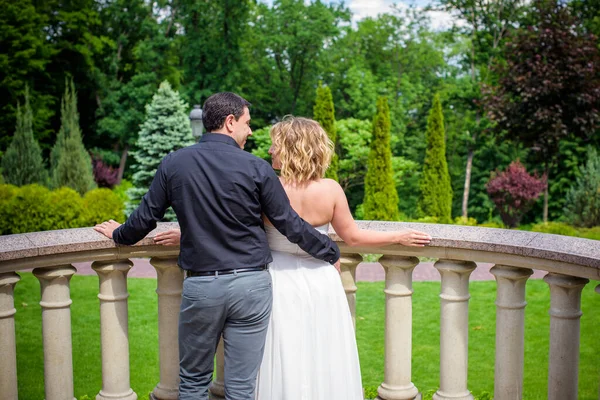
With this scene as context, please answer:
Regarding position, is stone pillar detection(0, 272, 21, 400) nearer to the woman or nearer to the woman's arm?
the woman

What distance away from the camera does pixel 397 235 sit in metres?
2.95

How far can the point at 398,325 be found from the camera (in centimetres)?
314

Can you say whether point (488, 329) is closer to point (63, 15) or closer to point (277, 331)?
point (277, 331)

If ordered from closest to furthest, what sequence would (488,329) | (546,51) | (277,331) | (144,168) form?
(277,331) → (488,329) → (546,51) → (144,168)

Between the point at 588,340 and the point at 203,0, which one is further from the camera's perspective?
the point at 203,0

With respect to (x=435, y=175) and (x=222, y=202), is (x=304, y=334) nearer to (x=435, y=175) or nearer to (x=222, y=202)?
(x=222, y=202)

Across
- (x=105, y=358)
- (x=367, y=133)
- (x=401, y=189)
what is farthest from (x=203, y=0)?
(x=105, y=358)

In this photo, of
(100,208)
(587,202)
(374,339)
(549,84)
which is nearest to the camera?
(374,339)

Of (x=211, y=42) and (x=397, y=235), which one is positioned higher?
(x=211, y=42)

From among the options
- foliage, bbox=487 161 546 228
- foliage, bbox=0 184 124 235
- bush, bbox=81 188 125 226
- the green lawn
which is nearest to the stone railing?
the green lawn

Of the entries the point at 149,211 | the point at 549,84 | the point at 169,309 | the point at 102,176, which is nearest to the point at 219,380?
the point at 169,309

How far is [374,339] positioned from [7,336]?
5.70 metres

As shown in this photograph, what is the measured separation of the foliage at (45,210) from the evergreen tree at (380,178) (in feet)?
24.0

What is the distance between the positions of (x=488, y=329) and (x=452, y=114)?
2064cm
